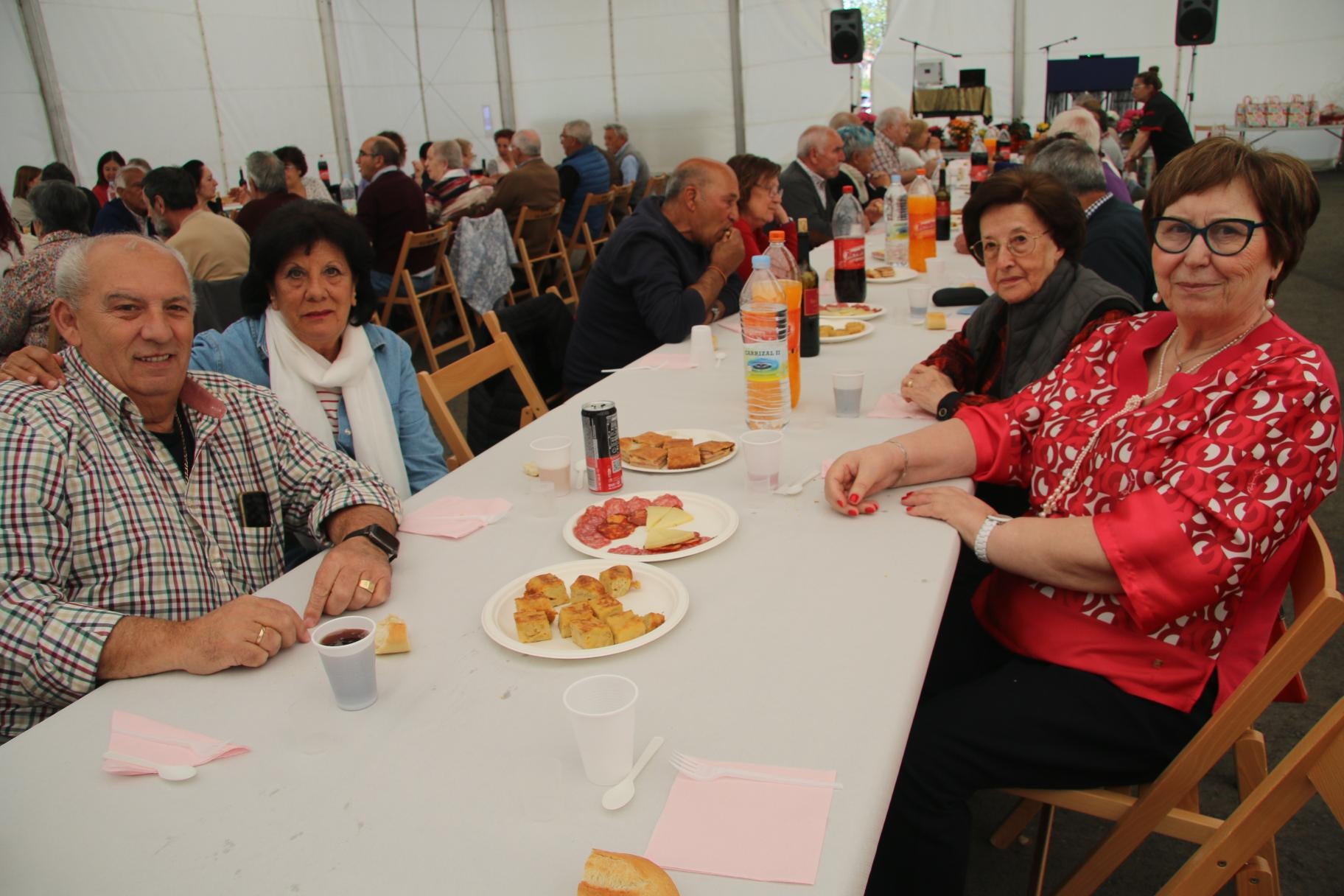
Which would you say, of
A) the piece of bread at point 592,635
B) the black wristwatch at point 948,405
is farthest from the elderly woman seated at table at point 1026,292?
the piece of bread at point 592,635

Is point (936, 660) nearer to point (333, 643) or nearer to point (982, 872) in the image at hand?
point (982, 872)

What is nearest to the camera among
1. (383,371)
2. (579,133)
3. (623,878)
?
(623,878)

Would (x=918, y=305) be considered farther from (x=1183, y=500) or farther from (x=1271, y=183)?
(x=1183, y=500)

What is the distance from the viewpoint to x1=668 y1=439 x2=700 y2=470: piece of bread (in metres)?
1.96

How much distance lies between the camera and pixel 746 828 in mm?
957

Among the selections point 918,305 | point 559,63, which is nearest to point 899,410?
point 918,305

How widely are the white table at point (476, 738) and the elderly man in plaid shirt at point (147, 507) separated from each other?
0.07 m

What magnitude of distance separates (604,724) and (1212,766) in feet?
3.45

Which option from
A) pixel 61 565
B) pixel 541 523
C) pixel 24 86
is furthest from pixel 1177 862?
pixel 24 86

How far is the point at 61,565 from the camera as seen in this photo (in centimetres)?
148

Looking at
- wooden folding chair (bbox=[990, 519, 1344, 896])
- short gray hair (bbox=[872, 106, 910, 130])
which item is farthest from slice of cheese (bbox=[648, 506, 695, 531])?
short gray hair (bbox=[872, 106, 910, 130])

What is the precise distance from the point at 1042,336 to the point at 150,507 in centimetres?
194

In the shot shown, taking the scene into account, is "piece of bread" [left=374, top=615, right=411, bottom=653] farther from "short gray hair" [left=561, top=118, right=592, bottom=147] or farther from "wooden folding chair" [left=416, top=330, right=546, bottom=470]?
"short gray hair" [left=561, top=118, right=592, bottom=147]

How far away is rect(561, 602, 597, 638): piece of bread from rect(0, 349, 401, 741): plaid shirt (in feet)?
1.76
